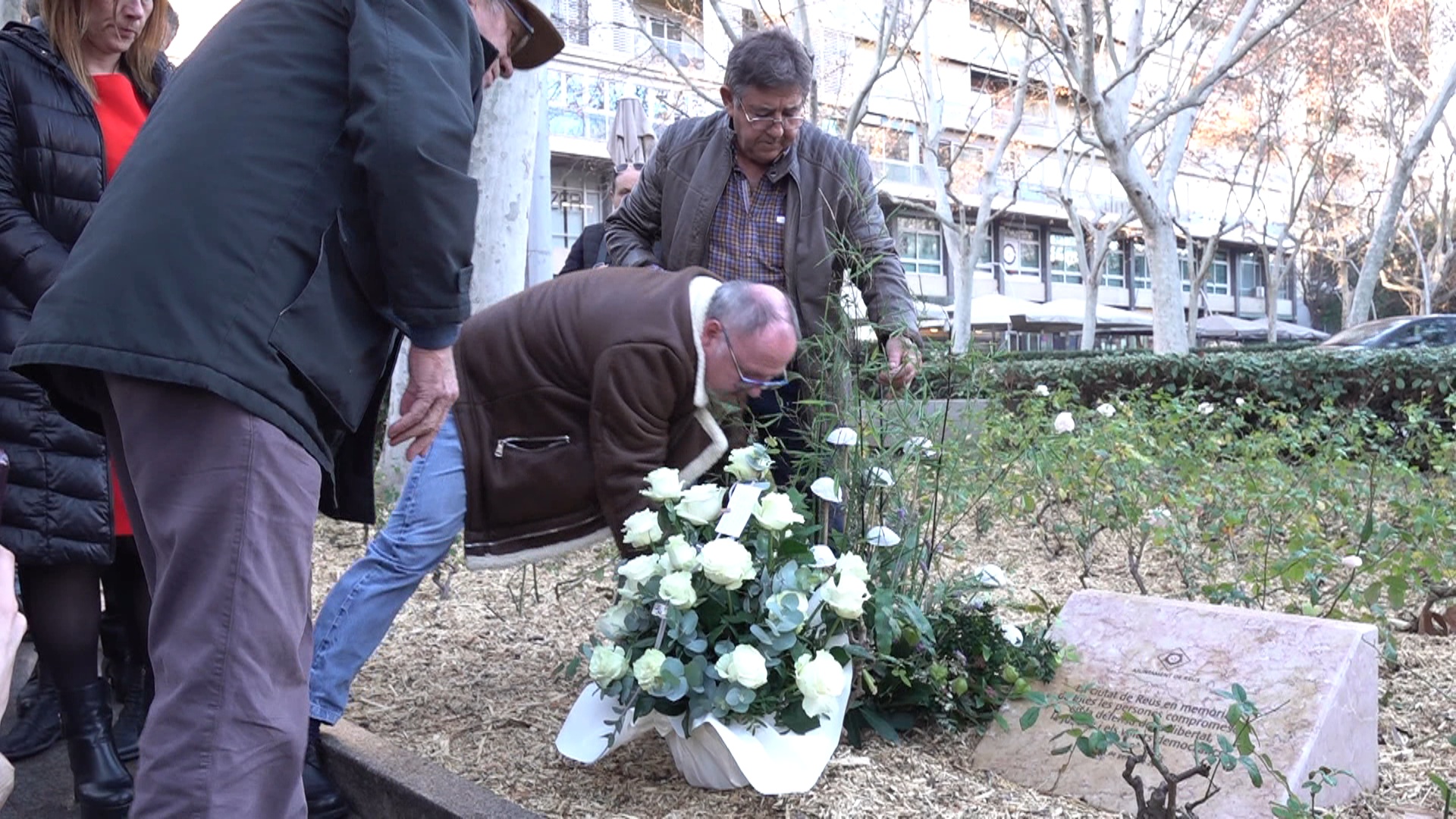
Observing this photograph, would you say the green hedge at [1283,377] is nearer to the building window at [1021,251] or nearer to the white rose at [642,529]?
the white rose at [642,529]

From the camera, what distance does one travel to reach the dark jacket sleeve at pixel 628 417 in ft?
9.77

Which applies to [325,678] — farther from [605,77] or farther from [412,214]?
[605,77]

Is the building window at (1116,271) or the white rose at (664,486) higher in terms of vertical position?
the building window at (1116,271)

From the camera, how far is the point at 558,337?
122 inches

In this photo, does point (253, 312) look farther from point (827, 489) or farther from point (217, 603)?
point (827, 489)

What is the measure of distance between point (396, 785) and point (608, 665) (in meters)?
0.62

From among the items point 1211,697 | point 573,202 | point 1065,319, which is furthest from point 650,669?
point 1065,319

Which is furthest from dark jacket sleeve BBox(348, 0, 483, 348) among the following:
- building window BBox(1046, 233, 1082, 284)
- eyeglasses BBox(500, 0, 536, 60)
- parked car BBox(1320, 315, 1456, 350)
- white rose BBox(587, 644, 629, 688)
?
building window BBox(1046, 233, 1082, 284)

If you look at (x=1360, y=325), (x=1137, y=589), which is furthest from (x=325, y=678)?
(x=1360, y=325)

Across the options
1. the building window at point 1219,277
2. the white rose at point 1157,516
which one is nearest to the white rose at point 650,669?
the white rose at point 1157,516

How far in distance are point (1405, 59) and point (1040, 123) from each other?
20.8 m

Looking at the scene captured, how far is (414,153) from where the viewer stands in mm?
1967

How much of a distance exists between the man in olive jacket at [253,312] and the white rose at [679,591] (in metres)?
0.79

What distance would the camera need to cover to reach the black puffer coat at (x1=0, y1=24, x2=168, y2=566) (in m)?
3.02
